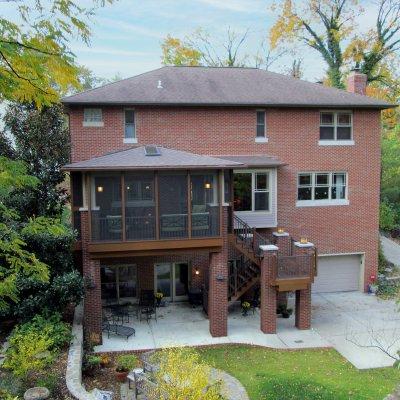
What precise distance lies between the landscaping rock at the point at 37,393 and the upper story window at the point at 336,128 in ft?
49.0

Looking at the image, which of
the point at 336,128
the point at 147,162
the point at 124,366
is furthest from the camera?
the point at 336,128

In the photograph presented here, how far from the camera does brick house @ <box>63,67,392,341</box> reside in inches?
587

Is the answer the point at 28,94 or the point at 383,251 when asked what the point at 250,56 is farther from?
the point at 28,94

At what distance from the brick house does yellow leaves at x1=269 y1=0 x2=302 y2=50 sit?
1621cm

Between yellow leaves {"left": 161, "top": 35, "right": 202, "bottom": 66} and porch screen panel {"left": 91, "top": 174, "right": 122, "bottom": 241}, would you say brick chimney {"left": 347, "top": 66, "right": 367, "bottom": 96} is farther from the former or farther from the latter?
yellow leaves {"left": 161, "top": 35, "right": 202, "bottom": 66}

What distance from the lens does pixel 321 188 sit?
19938 mm

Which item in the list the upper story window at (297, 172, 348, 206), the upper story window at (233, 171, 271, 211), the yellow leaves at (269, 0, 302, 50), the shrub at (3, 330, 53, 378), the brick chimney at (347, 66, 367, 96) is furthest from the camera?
the yellow leaves at (269, 0, 302, 50)

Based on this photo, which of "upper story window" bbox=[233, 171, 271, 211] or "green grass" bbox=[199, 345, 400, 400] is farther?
"upper story window" bbox=[233, 171, 271, 211]

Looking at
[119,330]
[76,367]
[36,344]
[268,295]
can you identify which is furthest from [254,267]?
[36,344]

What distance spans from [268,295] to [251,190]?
4.74m

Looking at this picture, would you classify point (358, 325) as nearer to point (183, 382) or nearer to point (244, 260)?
point (244, 260)

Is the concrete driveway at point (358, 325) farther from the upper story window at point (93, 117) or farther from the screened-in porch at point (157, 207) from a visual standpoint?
the upper story window at point (93, 117)

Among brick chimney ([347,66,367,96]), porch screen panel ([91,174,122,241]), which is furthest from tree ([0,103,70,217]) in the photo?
brick chimney ([347,66,367,96])

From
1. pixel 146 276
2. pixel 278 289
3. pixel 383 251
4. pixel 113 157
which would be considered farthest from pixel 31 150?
pixel 383 251
